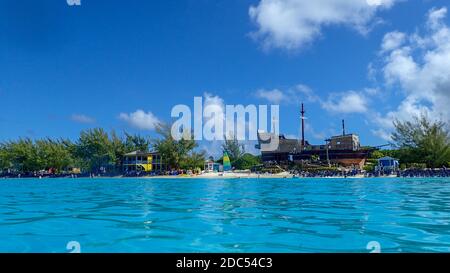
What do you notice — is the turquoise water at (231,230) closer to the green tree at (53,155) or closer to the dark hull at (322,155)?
the dark hull at (322,155)

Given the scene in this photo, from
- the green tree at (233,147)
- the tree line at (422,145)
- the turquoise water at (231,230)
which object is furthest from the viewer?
the green tree at (233,147)

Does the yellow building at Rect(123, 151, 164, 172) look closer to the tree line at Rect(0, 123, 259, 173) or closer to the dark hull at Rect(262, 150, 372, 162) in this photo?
the tree line at Rect(0, 123, 259, 173)

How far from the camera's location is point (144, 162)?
204ft

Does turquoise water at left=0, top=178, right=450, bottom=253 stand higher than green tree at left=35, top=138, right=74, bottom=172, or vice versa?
green tree at left=35, top=138, right=74, bottom=172

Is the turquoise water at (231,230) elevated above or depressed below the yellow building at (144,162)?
below

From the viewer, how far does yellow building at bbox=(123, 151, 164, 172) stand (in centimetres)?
6166

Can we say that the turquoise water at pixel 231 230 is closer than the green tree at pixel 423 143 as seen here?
Yes

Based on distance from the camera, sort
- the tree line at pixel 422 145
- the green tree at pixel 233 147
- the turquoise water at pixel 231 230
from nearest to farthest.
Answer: the turquoise water at pixel 231 230 → the tree line at pixel 422 145 → the green tree at pixel 233 147

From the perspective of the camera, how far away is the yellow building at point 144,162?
61.7m

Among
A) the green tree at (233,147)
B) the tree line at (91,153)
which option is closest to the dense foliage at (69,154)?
the tree line at (91,153)

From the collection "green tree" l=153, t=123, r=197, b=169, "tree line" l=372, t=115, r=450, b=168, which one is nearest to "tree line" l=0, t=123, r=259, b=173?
"green tree" l=153, t=123, r=197, b=169

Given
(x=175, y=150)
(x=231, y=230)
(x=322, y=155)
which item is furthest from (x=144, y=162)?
(x=231, y=230)

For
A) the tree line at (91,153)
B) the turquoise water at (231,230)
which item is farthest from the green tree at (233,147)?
the turquoise water at (231,230)

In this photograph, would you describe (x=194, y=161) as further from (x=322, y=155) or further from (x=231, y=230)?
A: (x=231, y=230)
